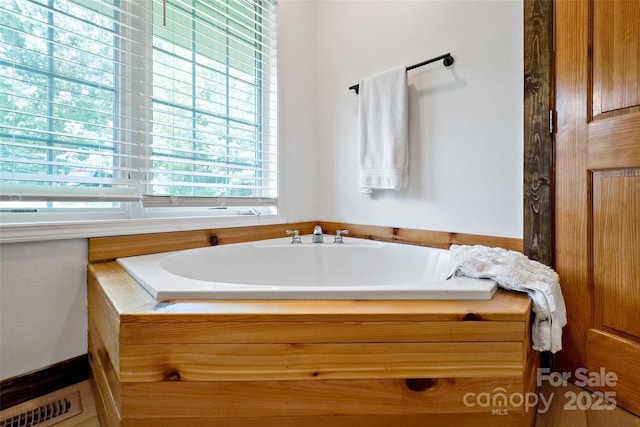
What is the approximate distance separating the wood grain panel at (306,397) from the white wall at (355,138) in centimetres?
68

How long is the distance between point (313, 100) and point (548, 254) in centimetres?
165

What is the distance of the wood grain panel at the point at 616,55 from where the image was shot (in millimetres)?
1028

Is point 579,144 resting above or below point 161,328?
above

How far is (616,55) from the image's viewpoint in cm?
107

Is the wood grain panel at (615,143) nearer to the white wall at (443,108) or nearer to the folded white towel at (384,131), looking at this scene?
the white wall at (443,108)

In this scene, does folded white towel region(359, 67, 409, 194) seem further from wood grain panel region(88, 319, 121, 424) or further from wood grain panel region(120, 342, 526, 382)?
wood grain panel region(88, 319, 121, 424)

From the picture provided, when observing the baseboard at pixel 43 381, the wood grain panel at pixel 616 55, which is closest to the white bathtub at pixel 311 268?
the baseboard at pixel 43 381

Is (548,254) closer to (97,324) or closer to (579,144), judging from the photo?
(579,144)

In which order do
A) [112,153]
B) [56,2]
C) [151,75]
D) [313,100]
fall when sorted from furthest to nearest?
[313,100] → [151,75] → [112,153] → [56,2]

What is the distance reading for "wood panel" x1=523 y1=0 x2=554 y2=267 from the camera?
122cm

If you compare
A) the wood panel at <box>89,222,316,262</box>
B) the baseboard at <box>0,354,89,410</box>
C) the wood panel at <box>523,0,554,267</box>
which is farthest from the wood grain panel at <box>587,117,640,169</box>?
the baseboard at <box>0,354,89,410</box>

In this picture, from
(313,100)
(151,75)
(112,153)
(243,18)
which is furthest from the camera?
(313,100)

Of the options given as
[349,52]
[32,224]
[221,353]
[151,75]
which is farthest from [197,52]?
Result: [221,353]

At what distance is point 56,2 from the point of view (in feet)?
3.84
